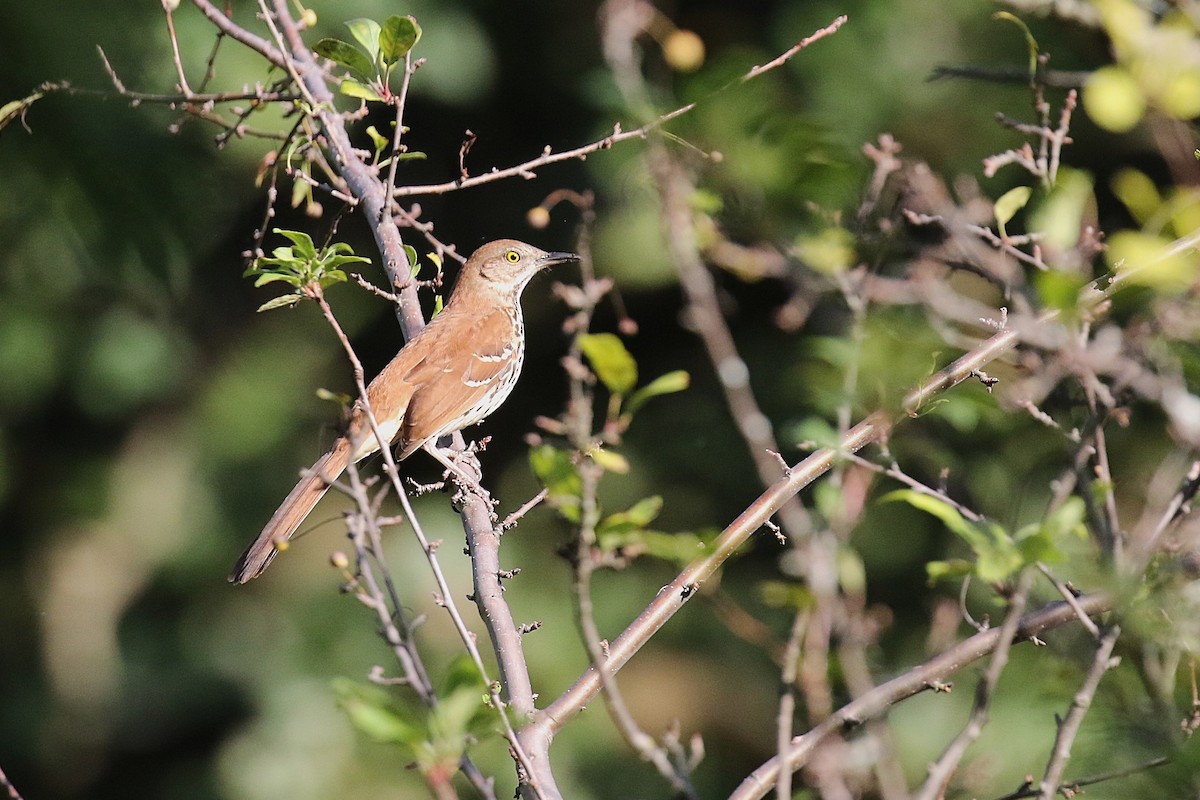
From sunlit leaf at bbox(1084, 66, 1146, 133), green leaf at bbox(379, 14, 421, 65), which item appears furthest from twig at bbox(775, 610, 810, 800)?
green leaf at bbox(379, 14, 421, 65)

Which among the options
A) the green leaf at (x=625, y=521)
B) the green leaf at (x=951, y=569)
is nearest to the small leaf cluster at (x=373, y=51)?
the green leaf at (x=625, y=521)

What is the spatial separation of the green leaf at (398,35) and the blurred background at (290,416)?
6.71ft

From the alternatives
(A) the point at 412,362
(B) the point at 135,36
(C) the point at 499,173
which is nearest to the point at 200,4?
(C) the point at 499,173

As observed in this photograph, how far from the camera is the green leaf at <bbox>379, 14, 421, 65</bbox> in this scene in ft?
8.34

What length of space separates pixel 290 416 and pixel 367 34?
374cm

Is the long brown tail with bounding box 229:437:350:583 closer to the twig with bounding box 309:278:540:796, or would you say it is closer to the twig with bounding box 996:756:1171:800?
the twig with bounding box 309:278:540:796

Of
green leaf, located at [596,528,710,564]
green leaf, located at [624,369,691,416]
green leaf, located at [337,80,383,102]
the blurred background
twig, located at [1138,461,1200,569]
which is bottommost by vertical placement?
the blurred background

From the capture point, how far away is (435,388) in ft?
12.8

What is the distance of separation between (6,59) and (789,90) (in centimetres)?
298

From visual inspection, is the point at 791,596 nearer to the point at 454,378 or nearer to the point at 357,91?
the point at 357,91

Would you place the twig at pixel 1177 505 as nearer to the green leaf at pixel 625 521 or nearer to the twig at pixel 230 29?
the green leaf at pixel 625 521

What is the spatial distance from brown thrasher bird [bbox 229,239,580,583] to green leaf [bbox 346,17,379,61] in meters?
0.99

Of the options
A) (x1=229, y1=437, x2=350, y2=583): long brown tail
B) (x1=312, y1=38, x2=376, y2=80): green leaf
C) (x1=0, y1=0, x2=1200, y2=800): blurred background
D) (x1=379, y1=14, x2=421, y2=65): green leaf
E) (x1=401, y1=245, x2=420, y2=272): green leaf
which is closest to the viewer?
(x1=379, y1=14, x2=421, y2=65): green leaf

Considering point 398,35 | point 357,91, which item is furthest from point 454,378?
point 398,35
